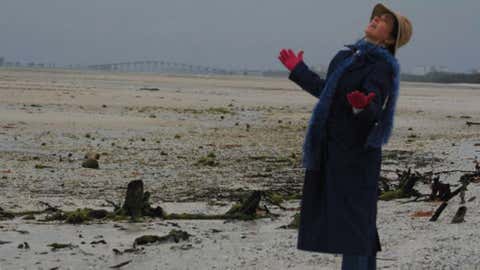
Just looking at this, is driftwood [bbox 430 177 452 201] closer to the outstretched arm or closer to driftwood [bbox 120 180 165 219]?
driftwood [bbox 120 180 165 219]

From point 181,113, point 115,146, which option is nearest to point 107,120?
point 181,113

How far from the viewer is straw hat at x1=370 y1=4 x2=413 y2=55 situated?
4090mm

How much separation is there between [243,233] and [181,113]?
21.5 m

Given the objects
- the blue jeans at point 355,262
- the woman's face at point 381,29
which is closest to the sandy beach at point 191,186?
the blue jeans at point 355,262

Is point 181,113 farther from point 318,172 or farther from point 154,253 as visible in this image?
point 318,172

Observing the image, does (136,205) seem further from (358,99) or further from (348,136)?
(358,99)

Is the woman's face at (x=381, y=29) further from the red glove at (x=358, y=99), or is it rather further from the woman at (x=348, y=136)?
the red glove at (x=358, y=99)

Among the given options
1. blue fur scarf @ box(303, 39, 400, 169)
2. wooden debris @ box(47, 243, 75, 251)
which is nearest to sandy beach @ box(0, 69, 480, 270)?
wooden debris @ box(47, 243, 75, 251)

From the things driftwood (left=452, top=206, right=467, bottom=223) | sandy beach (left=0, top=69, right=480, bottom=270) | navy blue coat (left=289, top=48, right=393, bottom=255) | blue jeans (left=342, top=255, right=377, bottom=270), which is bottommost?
sandy beach (left=0, top=69, right=480, bottom=270)

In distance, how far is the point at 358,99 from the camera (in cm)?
380

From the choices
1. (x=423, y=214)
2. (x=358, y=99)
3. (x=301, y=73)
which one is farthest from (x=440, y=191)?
(x=358, y=99)

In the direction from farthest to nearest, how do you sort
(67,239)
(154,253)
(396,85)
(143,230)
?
1. (143,230)
2. (67,239)
3. (154,253)
4. (396,85)

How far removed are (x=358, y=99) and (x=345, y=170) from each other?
43 centimetres

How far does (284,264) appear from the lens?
5812 mm
